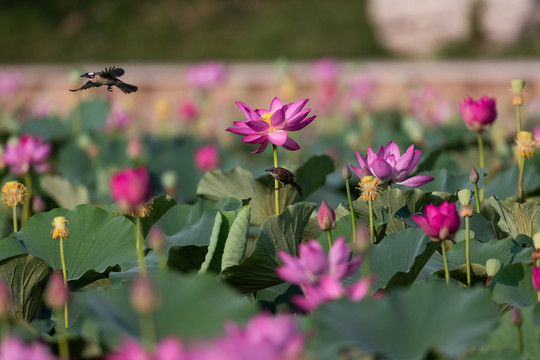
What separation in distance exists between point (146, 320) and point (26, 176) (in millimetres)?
1400

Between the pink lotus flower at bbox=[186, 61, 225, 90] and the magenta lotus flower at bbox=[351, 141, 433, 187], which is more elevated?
the pink lotus flower at bbox=[186, 61, 225, 90]

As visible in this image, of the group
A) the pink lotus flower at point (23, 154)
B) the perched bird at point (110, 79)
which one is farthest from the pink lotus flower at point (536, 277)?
the pink lotus flower at point (23, 154)

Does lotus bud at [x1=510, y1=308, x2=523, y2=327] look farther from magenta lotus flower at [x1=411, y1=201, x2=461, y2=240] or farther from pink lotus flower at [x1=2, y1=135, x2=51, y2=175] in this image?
pink lotus flower at [x1=2, y1=135, x2=51, y2=175]

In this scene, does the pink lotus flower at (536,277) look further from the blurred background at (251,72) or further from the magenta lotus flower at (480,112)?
the blurred background at (251,72)

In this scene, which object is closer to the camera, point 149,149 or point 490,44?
point 149,149

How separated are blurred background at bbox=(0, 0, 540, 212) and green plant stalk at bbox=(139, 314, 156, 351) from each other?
1.28 metres

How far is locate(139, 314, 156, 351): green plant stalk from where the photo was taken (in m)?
0.89

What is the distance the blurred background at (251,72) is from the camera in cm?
344

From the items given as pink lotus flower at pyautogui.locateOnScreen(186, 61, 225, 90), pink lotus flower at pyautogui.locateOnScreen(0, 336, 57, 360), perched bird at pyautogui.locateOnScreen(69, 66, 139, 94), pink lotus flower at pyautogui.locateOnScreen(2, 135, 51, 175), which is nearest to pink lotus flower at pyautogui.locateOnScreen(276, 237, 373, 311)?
pink lotus flower at pyautogui.locateOnScreen(0, 336, 57, 360)

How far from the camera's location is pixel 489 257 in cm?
136

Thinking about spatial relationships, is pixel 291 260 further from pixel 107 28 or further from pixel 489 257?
pixel 107 28

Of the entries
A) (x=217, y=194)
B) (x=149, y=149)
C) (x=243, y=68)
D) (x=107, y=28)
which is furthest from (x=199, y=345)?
(x=107, y=28)

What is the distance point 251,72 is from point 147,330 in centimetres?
626

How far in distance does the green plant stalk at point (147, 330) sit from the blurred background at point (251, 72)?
1284mm
